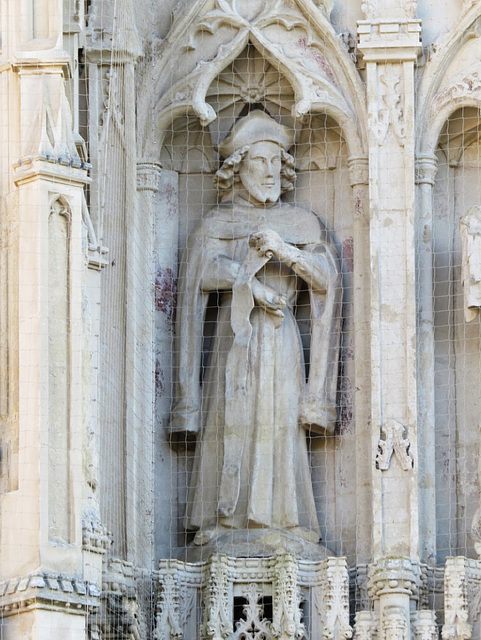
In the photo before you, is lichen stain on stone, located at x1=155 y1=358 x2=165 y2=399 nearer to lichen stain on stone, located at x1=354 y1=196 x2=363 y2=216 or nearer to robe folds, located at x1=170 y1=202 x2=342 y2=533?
robe folds, located at x1=170 y1=202 x2=342 y2=533

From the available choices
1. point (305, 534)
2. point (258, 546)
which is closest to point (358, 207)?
point (305, 534)

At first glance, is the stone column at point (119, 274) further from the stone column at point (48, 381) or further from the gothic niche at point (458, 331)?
the gothic niche at point (458, 331)

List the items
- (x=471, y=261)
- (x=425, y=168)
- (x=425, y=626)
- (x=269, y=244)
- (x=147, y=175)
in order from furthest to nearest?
(x=147, y=175) < (x=425, y=168) < (x=269, y=244) < (x=471, y=261) < (x=425, y=626)

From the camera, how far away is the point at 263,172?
18859 mm

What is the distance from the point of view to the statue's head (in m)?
18.9

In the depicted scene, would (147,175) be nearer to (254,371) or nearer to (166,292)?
(166,292)

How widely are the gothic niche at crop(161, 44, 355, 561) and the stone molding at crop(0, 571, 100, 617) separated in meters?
1.71

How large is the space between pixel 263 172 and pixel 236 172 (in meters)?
0.16

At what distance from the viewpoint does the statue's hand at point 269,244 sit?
728 inches

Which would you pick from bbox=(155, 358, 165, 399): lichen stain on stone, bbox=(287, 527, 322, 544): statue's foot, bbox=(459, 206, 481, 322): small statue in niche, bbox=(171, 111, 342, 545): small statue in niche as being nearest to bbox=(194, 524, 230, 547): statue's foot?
bbox=(171, 111, 342, 545): small statue in niche

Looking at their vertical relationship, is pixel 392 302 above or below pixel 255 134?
below

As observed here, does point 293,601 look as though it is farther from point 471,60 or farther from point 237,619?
point 471,60

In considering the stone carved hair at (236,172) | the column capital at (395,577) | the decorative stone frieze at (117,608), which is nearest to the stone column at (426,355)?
the column capital at (395,577)

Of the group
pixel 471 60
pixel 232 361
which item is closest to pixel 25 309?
pixel 232 361
